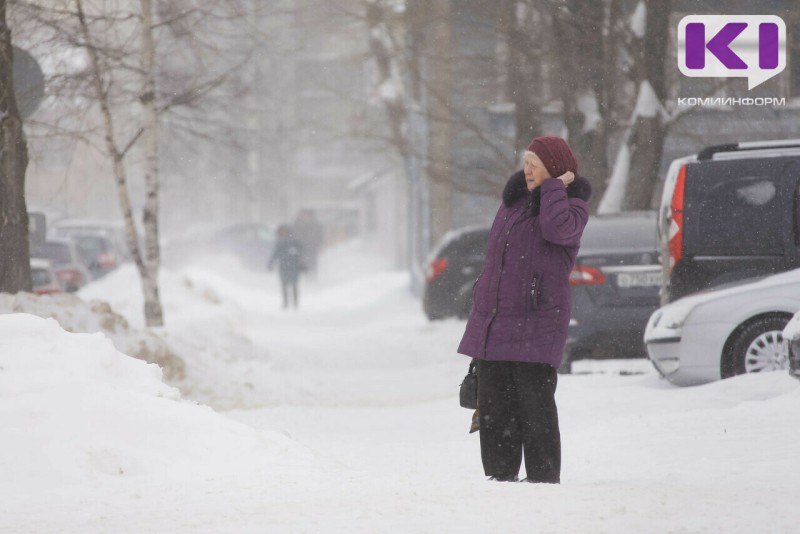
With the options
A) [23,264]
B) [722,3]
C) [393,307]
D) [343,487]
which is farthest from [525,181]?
[393,307]

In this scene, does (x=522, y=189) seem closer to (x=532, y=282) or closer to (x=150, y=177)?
(x=532, y=282)

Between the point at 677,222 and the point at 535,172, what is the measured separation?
441 centimetres

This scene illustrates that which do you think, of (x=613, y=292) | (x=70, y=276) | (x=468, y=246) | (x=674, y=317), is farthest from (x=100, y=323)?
(x=70, y=276)

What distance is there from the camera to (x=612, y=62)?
15.6 m

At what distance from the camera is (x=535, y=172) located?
18.2 ft

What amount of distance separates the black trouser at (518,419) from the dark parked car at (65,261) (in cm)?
1570

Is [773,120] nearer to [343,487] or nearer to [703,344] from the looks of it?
[703,344]

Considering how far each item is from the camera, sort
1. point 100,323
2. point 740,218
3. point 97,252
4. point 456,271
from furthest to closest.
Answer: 1. point 97,252
2. point 456,271
3. point 100,323
4. point 740,218

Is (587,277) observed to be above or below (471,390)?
below

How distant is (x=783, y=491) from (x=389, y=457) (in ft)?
10.1

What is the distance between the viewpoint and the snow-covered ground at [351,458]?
4.95m

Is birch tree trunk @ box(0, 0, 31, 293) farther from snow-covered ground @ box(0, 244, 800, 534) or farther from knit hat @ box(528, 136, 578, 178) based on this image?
knit hat @ box(528, 136, 578, 178)

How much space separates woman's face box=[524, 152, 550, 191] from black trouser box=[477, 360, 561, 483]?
72 cm

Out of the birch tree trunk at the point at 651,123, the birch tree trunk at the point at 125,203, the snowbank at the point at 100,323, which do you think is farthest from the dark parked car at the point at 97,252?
the snowbank at the point at 100,323
